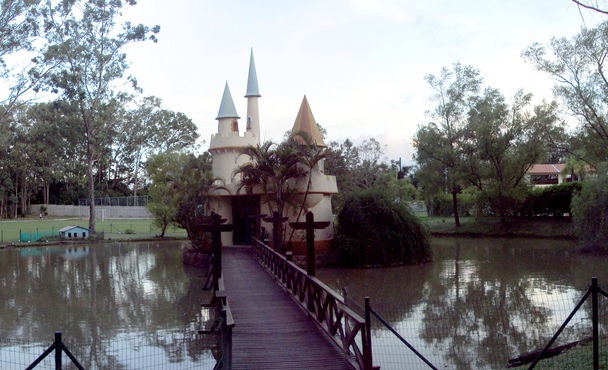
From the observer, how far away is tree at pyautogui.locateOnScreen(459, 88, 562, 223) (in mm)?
42281

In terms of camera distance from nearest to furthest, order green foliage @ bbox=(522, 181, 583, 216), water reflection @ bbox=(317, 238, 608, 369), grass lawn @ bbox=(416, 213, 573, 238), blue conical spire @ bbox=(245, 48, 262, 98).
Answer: water reflection @ bbox=(317, 238, 608, 369) < blue conical spire @ bbox=(245, 48, 262, 98) < grass lawn @ bbox=(416, 213, 573, 238) < green foliage @ bbox=(522, 181, 583, 216)

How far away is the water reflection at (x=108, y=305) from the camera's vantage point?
1315 cm

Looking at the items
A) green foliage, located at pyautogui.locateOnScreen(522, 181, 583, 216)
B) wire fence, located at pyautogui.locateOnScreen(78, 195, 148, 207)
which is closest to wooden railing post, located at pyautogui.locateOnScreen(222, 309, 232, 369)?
green foliage, located at pyautogui.locateOnScreen(522, 181, 583, 216)

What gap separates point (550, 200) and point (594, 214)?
14.2m

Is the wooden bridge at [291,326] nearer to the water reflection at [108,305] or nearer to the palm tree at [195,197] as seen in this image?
the water reflection at [108,305]

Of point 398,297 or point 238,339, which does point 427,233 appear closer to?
point 398,297

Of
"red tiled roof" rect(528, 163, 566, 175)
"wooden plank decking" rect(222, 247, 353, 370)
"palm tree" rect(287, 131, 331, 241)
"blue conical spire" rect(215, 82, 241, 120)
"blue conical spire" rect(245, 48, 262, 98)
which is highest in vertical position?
"blue conical spire" rect(245, 48, 262, 98)

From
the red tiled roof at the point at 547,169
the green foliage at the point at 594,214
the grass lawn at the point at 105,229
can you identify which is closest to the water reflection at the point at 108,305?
the grass lawn at the point at 105,229

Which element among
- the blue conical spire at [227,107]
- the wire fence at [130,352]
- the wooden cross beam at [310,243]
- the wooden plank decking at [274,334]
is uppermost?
the blue conical spire at [227,107]

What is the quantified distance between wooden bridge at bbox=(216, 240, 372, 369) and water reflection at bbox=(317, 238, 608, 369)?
139cm

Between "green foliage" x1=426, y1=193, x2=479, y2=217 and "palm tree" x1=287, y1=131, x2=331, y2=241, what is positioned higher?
"palm tree" x1=287, y1=131, x2=331, y2=241

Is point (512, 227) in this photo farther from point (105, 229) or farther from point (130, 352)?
point (130, 352)

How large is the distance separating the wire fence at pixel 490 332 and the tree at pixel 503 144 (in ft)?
83.5

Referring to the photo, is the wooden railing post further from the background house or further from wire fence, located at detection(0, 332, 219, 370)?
the background house
